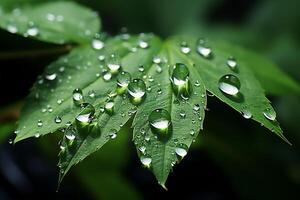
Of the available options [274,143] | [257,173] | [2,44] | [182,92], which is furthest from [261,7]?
[182,92]

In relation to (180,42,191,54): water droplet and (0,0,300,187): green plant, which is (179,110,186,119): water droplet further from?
(180,42,191,54): water droplet

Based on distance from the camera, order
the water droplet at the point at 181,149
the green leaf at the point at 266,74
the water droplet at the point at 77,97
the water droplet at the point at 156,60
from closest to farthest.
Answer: the water droplet at the point at 181,149
the water droplet at the point at 77,97
the water droplet at the point at 156,60
the green leaf at the point at 266,74

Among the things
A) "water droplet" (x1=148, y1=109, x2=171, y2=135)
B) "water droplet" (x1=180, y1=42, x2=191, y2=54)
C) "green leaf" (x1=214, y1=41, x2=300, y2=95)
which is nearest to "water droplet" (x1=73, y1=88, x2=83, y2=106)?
"water droplet" (x1=148, y1=109, x2=171, y2=135)

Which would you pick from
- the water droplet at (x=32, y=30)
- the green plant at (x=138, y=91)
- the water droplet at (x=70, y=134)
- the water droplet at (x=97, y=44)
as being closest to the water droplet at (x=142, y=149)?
the green plant at (x=138, y=91)

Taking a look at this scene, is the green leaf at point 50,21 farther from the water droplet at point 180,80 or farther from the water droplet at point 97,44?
the water droplet at point 180,80

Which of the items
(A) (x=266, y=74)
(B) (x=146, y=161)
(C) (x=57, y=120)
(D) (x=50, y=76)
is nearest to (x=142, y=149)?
(B) (x=146, y=161)

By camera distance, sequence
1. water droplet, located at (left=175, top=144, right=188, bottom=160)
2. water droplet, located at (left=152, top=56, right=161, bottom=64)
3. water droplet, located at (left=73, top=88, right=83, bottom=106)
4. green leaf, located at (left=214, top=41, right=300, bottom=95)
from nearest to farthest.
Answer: water droplet, located at (left=175, top=144, right=188, bottom=160) < water droplet, located at (left=73, top=88, right=83, bottom=106) < water droplet, located at (left=152, top=56, right=161, bottom=64) < green leaf, located at (left=214, top=41, right=300, bottom=95)

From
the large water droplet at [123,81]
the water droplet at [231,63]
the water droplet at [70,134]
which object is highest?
the large water droplet at [123,81]
